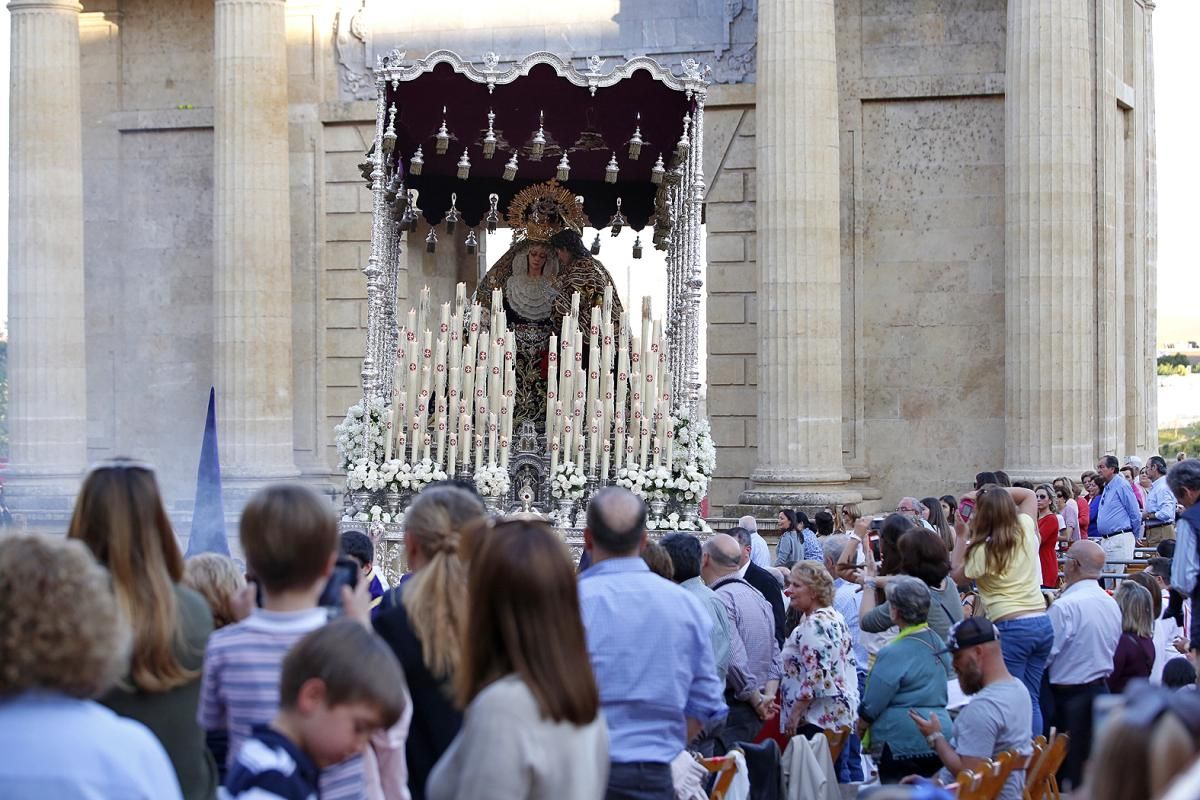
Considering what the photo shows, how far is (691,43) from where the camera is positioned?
2008 centimetres

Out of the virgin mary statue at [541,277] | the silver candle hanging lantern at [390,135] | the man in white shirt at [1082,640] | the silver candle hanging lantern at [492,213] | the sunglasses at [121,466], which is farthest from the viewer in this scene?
the silver candle hanging lantern at [492,213]

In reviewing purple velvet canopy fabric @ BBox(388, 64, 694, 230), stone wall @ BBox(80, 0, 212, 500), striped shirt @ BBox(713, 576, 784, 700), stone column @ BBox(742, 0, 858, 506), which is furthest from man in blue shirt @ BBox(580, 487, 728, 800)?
stone wall @ BBox(80, 0, 212, 500)

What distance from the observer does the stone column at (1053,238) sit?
60.0 feet

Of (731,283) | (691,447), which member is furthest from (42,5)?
(691,447)

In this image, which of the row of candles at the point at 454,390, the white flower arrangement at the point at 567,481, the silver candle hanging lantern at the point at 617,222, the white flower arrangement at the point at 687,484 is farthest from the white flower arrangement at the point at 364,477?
the silver candle hanging lantern at the point at 617,222

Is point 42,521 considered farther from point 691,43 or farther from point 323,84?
point 691,43

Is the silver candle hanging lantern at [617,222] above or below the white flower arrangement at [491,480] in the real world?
above

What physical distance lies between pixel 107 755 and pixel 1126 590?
708 cm

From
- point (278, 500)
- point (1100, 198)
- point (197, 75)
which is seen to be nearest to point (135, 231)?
point (197, 75)

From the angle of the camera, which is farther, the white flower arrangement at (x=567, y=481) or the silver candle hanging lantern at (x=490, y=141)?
the silver candle hanging lantern at (x=490, y=141)

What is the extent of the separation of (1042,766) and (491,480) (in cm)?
781

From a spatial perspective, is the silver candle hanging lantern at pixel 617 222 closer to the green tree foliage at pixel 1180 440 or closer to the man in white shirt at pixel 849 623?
the man in white shirt at pixel 849 623

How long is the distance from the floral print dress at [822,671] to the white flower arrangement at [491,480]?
19.7 ft

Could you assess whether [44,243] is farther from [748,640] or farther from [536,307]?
[748,640]
